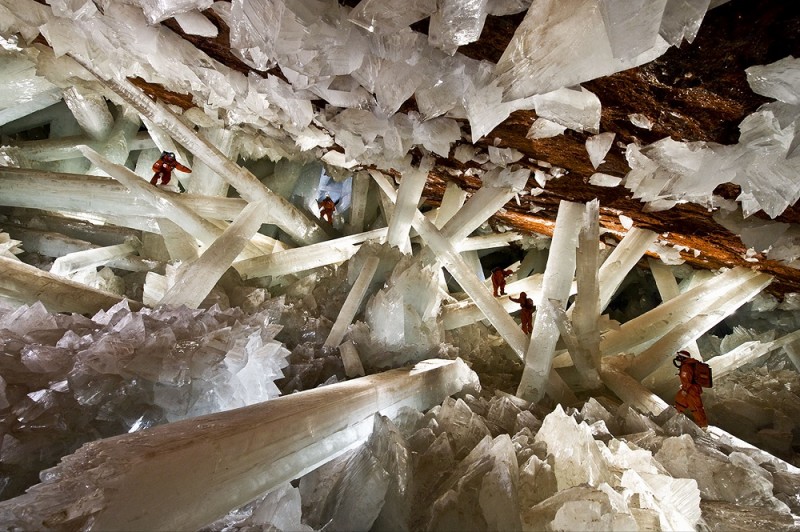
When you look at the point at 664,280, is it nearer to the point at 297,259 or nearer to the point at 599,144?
the point at 599,144

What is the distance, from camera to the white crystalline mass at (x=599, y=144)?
7.27 feet

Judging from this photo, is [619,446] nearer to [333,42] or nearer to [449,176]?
[333,42]

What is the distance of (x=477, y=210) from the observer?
4078 millimetres

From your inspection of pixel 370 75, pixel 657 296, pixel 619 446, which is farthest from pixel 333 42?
pixel 657 296

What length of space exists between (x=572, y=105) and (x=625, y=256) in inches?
110

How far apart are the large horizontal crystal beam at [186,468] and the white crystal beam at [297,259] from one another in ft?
10.3

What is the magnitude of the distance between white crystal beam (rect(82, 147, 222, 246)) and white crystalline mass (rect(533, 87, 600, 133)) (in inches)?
133

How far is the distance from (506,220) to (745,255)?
2.63 m

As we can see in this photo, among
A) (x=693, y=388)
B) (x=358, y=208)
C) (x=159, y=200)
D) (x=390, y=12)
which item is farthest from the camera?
(x=358, y=208)

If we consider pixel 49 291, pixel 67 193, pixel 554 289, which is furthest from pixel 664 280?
pixel 67 193

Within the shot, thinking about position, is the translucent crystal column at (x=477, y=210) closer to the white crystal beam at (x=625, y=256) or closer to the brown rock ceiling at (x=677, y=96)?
the brown rock ceiling at (x=677, y=96)

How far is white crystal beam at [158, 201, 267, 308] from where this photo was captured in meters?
3.18

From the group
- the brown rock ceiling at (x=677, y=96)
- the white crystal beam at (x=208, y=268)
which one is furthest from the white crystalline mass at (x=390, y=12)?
the white crystal beam at (x=208, y=268)

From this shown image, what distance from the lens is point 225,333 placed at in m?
2.38
